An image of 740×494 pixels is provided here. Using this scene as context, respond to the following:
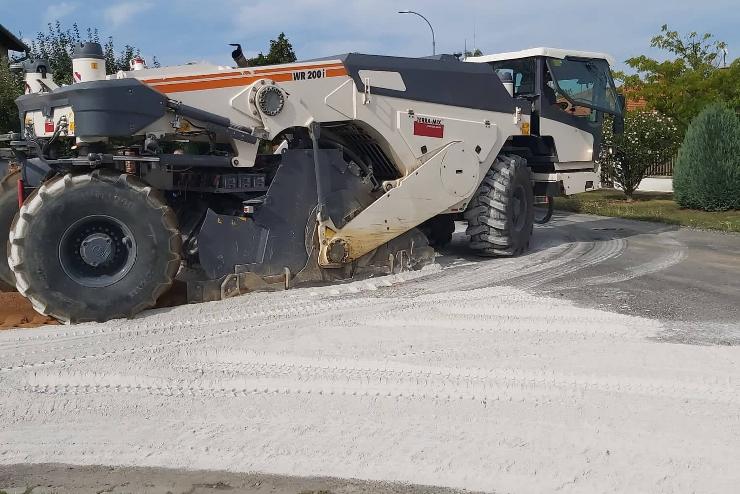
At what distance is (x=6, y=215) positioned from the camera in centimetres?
690

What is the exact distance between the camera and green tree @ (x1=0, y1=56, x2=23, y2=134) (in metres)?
15.1

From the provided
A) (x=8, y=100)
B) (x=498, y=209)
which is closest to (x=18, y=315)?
(x=498, y=209)

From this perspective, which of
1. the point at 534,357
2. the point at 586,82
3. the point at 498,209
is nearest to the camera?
the point at 534,357

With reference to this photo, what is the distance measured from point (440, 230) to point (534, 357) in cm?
465

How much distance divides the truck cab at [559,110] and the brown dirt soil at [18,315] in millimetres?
5899

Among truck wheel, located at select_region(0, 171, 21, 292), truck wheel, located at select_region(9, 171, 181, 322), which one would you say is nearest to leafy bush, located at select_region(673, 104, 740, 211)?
truck wheel, located at select_region(9, 171, 181, 322)

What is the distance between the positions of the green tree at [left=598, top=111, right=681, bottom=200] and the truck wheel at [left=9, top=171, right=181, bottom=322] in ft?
53.6

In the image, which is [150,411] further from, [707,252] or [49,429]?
[707,252]

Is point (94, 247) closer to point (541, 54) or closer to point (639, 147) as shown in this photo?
point (541, 54)

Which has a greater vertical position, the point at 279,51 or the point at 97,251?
the point at 279,51

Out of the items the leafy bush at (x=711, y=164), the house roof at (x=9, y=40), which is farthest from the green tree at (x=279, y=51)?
the leafy bush at (x=711, y=164)

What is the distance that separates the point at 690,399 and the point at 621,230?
8546mm

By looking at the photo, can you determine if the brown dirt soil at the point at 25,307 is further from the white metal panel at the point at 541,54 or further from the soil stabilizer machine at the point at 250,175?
the white metal panel at the point at 541,54

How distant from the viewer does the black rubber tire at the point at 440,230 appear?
909cm
